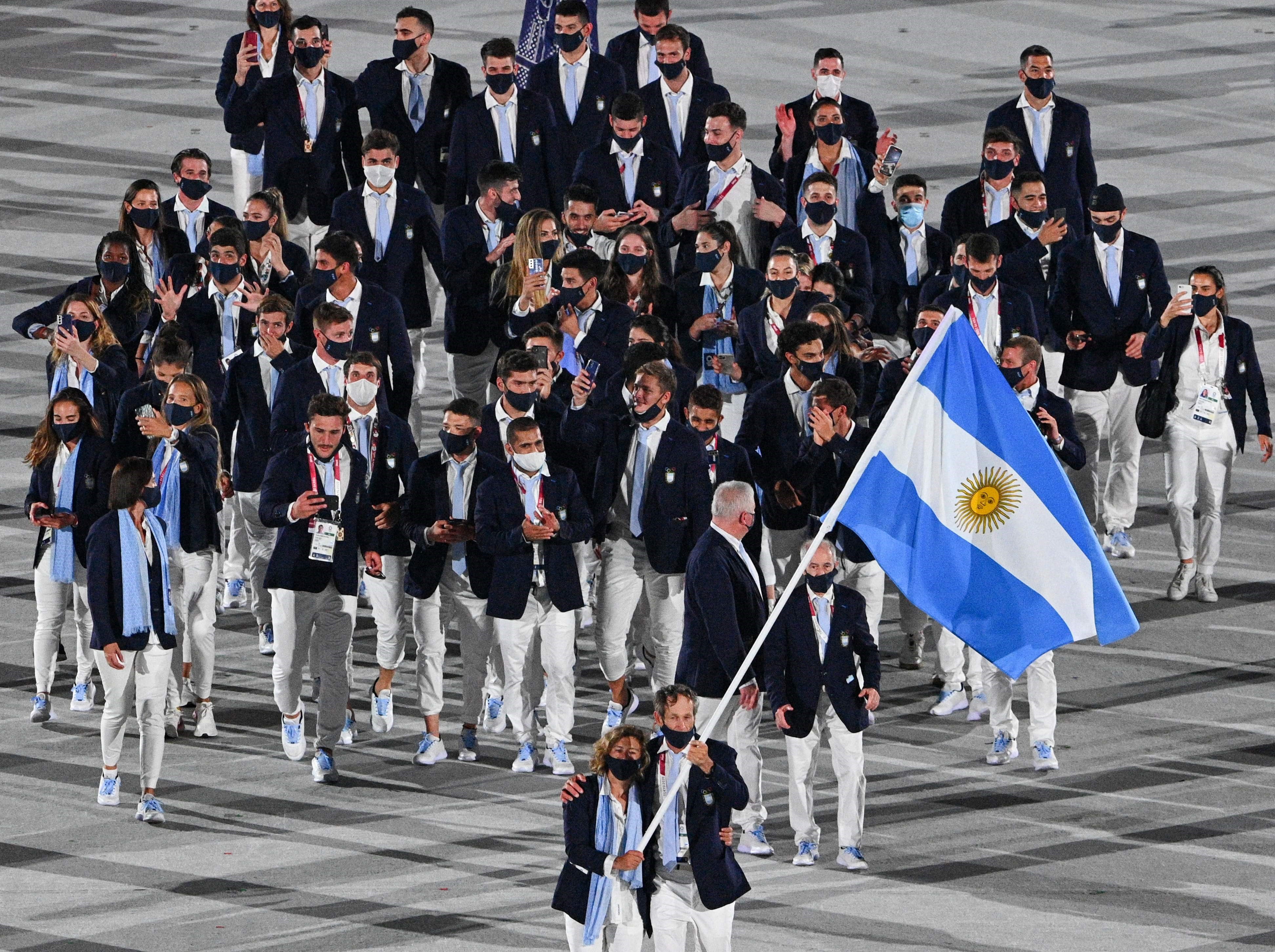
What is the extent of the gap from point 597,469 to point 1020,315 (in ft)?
10.5

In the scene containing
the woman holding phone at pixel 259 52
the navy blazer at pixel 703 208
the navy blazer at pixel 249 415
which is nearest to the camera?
the navy blazer at pixel 249 415

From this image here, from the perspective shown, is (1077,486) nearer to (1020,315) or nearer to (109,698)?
(1020,315)

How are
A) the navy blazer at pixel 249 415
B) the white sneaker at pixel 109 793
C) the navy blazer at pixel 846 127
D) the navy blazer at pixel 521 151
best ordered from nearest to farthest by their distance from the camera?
the white sneaker at pixel 109 793 < the navy blazer at pixel 249 415 < the navy blazer at pixel 521 151 < the navy blazer at pixel 846 127

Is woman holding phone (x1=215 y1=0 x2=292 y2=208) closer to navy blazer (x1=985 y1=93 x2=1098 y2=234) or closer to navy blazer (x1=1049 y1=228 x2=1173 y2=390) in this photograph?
navy blazer (x1=985 y1=93 x2=1098 y2=234)

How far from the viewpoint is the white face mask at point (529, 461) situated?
572 inches

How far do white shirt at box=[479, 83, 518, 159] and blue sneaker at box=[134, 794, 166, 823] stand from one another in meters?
6.19

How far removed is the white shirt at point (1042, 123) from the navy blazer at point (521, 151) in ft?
10.9

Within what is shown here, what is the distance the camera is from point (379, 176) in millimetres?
17438

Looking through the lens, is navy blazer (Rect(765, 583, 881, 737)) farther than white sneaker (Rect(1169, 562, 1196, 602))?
No

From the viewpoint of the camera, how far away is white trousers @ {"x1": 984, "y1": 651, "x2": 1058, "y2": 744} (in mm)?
14594

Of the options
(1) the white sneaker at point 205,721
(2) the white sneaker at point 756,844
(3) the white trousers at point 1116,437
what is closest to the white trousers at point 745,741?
(2) the white sneaker at point 756,844

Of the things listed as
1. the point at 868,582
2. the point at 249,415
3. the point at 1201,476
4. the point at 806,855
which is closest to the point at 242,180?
the point at 249,415

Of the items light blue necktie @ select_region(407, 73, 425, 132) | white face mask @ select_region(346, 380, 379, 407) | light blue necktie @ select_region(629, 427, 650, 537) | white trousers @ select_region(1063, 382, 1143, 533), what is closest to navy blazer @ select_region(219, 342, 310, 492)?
white face mask @ select_region(346, 380, 379, 407)

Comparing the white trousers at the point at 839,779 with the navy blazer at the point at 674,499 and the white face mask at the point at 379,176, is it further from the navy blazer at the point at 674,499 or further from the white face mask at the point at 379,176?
the white face mask at the point at 379,176
